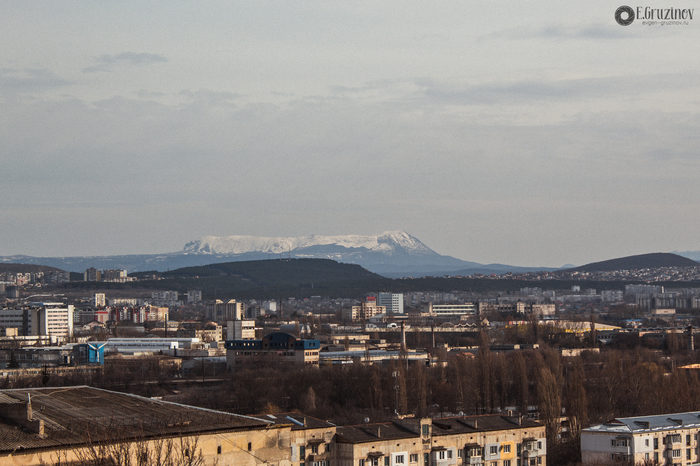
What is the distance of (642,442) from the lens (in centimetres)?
2878

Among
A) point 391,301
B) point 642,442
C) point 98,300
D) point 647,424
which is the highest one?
point 98,300

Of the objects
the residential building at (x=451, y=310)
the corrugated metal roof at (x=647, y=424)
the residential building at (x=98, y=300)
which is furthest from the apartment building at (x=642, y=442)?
the residential building at (x=98, y=300)

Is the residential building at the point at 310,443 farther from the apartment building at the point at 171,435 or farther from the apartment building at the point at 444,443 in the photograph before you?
the apartment building at the point at 444,443

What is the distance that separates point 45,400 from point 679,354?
188 feet

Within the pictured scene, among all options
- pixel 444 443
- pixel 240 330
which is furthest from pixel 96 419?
pixel 240 330

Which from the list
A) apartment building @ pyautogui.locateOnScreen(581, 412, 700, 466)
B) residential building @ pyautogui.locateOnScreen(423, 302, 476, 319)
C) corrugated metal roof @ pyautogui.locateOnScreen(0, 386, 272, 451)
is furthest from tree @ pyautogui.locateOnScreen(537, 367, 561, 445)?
residential building @ pyautogui.locateOnScreen(423, 302, 476, 319)

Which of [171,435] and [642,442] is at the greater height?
[171,435]

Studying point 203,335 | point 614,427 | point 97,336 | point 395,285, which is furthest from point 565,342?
point 395,285

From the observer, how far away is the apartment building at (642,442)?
2869 centimetres

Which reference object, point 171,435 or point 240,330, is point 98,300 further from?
point 171,435

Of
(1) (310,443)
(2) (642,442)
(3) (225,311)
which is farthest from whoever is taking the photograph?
(3) (225,311)

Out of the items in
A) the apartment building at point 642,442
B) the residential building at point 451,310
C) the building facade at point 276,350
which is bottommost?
the apartment building at point 642,442

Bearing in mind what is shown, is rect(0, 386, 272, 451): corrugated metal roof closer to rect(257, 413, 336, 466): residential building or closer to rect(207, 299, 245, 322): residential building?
rect(257, 413, 336, 466): residential building

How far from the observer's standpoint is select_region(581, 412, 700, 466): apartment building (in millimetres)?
28688
